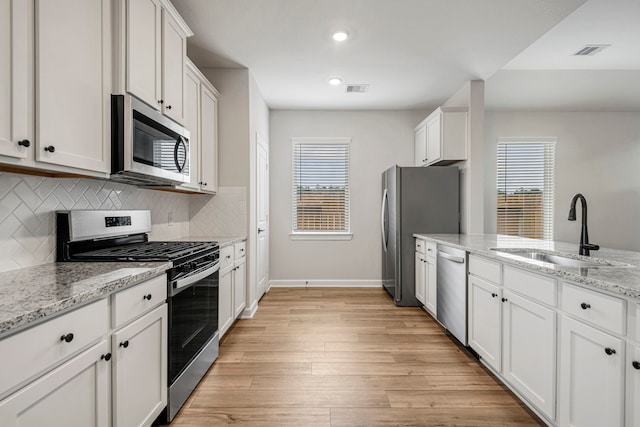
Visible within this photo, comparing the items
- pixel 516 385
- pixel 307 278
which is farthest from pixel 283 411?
pixel 307 278

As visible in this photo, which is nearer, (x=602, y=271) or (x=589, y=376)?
(x=589, y=376)

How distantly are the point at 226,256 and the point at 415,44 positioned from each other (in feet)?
8.58

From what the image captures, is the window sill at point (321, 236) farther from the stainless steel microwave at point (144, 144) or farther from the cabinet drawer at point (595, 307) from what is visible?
the cabinet drawer at point (595, 307)

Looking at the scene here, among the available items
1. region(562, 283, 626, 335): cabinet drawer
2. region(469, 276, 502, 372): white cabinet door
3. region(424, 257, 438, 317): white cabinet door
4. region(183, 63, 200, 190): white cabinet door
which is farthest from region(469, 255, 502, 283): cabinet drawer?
region(183, 63, 200, 190): white cabinet door

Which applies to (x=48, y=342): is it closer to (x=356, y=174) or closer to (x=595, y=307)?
(x=595, y=307)

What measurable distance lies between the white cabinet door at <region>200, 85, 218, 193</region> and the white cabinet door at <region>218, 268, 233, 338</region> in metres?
0.89

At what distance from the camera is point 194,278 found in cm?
203

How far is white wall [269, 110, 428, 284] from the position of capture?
506 centimetres

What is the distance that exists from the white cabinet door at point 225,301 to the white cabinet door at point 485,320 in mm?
2059

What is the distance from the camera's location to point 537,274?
70.5 inches

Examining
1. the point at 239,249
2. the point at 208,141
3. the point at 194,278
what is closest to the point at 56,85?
the point at 194,278

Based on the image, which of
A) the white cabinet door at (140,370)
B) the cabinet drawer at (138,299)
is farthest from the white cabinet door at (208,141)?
the white cabinet door at (140,370)

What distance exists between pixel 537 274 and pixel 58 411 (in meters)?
2.19

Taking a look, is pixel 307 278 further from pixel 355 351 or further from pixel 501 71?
pixel 501 71
